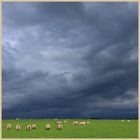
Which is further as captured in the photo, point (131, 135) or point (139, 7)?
point (131, 135)

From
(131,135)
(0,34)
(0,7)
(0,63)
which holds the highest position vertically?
(0,7)

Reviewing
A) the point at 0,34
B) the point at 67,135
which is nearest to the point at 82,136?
the point at 67,135

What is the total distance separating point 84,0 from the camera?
1088 inches

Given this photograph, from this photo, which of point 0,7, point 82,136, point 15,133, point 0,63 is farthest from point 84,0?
point 15,133

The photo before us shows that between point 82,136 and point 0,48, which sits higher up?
point 0,48

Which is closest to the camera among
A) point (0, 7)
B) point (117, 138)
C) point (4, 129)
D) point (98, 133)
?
point (0, 7)

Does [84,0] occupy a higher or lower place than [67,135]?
higher

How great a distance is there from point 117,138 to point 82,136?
3.09m

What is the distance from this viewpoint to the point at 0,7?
2694 centimetres

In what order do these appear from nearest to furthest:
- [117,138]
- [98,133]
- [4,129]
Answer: [117,138] < [98,133] < [4,129]

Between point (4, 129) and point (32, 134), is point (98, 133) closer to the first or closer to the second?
point (32, 134)

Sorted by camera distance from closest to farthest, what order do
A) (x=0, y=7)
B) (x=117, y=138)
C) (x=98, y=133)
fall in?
(x=0, y=7) → (x=117, y=138) → (x=98, y=133)

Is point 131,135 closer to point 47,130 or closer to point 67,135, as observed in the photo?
point 67,135

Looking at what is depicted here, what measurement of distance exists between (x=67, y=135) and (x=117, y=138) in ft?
14.6
